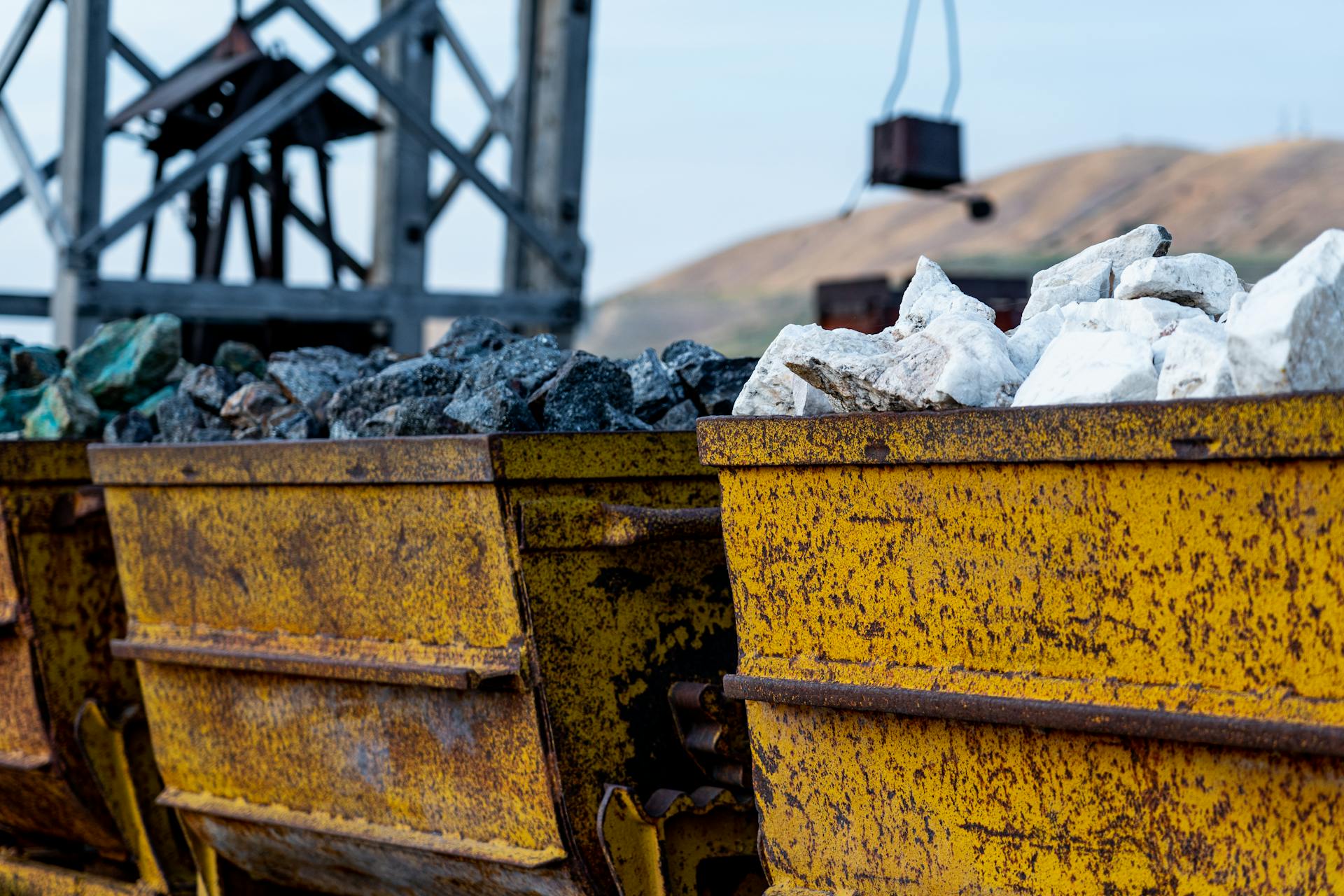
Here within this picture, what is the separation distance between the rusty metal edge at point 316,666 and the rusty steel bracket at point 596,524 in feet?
0.82

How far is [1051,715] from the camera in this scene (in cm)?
210

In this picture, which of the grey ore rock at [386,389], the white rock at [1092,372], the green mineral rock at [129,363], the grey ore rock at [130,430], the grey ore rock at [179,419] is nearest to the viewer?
the white rock at [1092,372]

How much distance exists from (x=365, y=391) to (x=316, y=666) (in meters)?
0.61

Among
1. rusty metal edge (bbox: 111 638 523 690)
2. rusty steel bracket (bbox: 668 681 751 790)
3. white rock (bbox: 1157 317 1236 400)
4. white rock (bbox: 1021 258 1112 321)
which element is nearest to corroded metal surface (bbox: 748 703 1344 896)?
rusty steel bracket (bbox: 668 681 751 790)

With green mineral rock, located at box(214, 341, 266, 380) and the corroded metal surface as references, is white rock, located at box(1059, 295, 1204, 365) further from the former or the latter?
green mineral rock, located at box(214, 341, 266, 380)

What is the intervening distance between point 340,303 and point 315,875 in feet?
13.4

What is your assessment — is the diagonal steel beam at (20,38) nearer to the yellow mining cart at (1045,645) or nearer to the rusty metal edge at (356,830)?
the rusty metal edge at (356,830)

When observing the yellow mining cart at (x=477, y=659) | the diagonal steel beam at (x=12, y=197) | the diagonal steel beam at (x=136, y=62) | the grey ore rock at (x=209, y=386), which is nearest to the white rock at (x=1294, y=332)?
the yellow mining cart at (x=477, y=659)

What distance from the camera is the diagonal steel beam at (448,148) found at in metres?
6.76

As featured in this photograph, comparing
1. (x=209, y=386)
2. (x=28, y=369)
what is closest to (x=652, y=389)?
(x=209, y=386)

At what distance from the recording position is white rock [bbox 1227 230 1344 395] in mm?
1903

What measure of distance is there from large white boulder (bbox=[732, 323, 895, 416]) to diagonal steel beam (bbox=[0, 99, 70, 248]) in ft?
14.7

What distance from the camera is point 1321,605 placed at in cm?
184

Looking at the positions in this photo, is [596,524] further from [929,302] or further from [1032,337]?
[1032,337]
